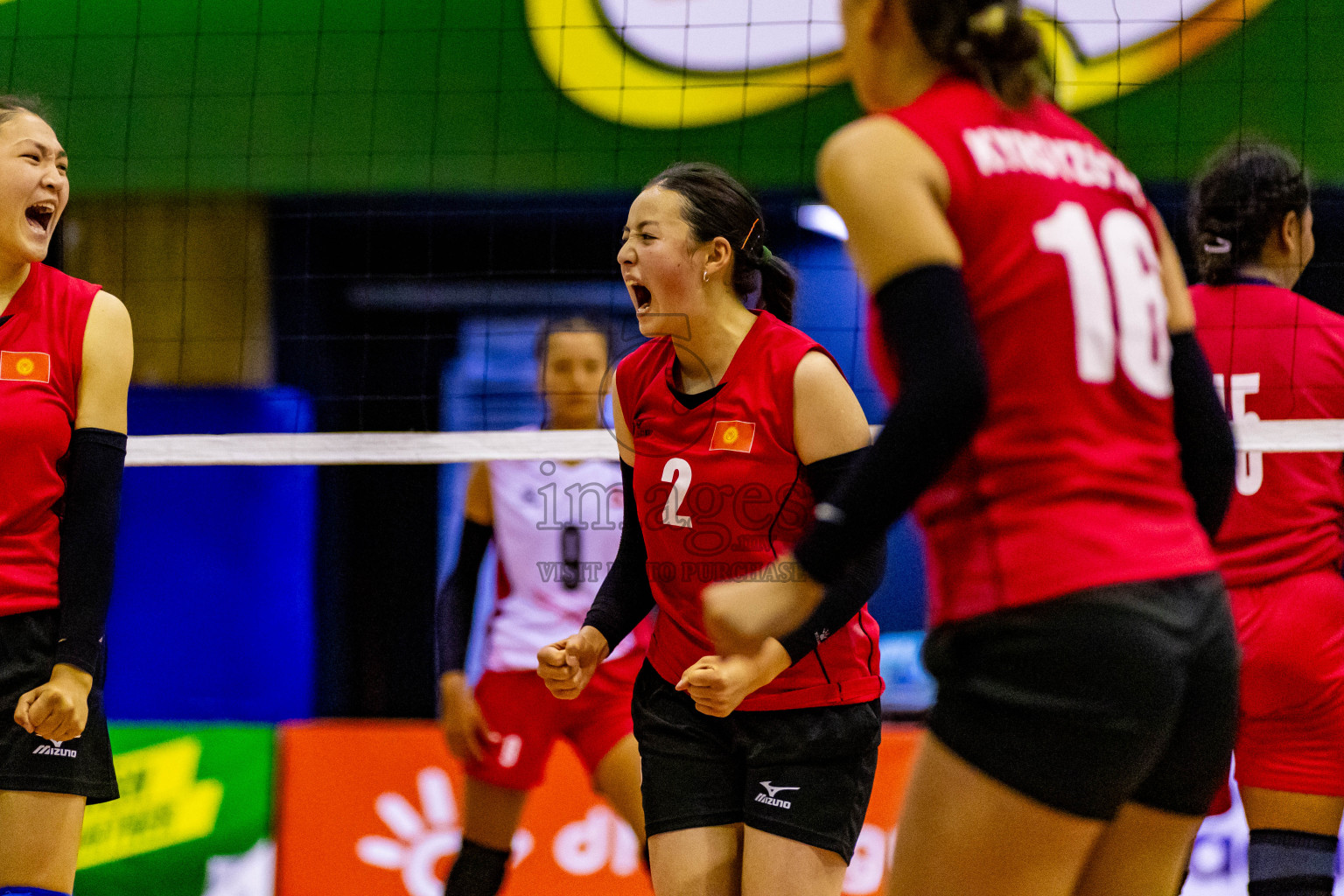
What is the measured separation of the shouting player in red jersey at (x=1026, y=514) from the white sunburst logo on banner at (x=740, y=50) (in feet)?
14.3

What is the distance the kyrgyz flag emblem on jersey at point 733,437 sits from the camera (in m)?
2.70

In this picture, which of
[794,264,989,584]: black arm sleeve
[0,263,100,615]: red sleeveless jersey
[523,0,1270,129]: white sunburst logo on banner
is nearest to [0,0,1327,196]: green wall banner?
[523,0,1270,129]: white sunburst logo on banner

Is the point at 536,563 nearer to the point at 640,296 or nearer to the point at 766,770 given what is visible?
the point at 640,296

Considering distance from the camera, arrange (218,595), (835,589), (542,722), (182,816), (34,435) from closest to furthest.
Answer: (835,589) → (34,435) → (542,722) → (182,816) → (218,595)

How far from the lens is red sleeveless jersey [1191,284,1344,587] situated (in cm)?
335

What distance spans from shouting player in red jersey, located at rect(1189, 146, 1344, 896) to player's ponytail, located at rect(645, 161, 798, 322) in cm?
126

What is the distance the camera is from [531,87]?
628 cm

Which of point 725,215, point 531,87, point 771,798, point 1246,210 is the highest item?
point 531,87

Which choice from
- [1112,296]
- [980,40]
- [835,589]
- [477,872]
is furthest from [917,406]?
[477,872]

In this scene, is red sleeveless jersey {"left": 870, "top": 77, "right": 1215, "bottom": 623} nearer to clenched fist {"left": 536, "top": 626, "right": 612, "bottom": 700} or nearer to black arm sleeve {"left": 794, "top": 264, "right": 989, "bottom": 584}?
black arm sleeve {"left": 794, "top": 264, "right": 989, "bottom": 584}

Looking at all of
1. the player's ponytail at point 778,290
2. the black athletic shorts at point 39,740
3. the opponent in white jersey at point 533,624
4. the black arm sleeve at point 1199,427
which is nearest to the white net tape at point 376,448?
the opponent in white jersey at point 533,624

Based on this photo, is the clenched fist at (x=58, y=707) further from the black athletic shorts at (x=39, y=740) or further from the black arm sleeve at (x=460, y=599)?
the black arm sleeve at (x=460, y=599)

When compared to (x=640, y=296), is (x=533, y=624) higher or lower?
lower

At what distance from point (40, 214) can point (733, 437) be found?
5.15 feet
